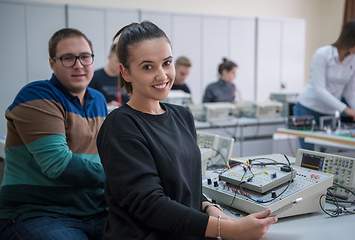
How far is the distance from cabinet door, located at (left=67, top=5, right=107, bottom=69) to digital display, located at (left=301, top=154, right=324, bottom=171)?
13.1 feet

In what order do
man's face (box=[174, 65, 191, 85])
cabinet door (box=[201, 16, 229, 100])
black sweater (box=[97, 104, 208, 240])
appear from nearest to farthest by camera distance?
black sweater (box=[97, 104, 208, 240]) < man's face (box=[174, 65, 191, 85]) < cabinet door (box=[201, 16, 229, 100])

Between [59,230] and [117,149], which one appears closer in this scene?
[117,149]

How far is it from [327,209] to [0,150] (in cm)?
207

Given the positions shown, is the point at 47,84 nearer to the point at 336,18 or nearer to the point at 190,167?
the point at 190,167

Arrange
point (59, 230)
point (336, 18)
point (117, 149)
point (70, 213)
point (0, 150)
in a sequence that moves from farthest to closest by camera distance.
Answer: point (336, 18) → point (0, 150) → point (70, 213) → point (59, 230) → point (117, 149)

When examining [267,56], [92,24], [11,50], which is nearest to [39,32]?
[11,50]

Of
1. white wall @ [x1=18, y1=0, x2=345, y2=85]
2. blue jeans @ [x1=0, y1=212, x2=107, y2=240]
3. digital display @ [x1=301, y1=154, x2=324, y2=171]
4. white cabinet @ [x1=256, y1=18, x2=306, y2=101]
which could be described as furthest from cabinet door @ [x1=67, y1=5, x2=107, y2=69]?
digital display @ [x1=301, y1=154, x2=324, y2=171]

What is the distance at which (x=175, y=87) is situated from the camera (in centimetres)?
432

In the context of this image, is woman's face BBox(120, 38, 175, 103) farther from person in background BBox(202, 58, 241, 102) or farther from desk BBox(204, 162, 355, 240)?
person in background BBox(202, 58, 241, 102)

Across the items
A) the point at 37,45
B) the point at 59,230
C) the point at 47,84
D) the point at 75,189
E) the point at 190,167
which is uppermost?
the point at 37,45

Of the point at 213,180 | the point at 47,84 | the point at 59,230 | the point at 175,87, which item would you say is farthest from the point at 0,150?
the point at 175,87

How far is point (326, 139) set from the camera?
2.49 metres

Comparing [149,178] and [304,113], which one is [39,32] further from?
[149,178]

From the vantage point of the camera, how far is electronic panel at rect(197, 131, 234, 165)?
1711 millimetres
